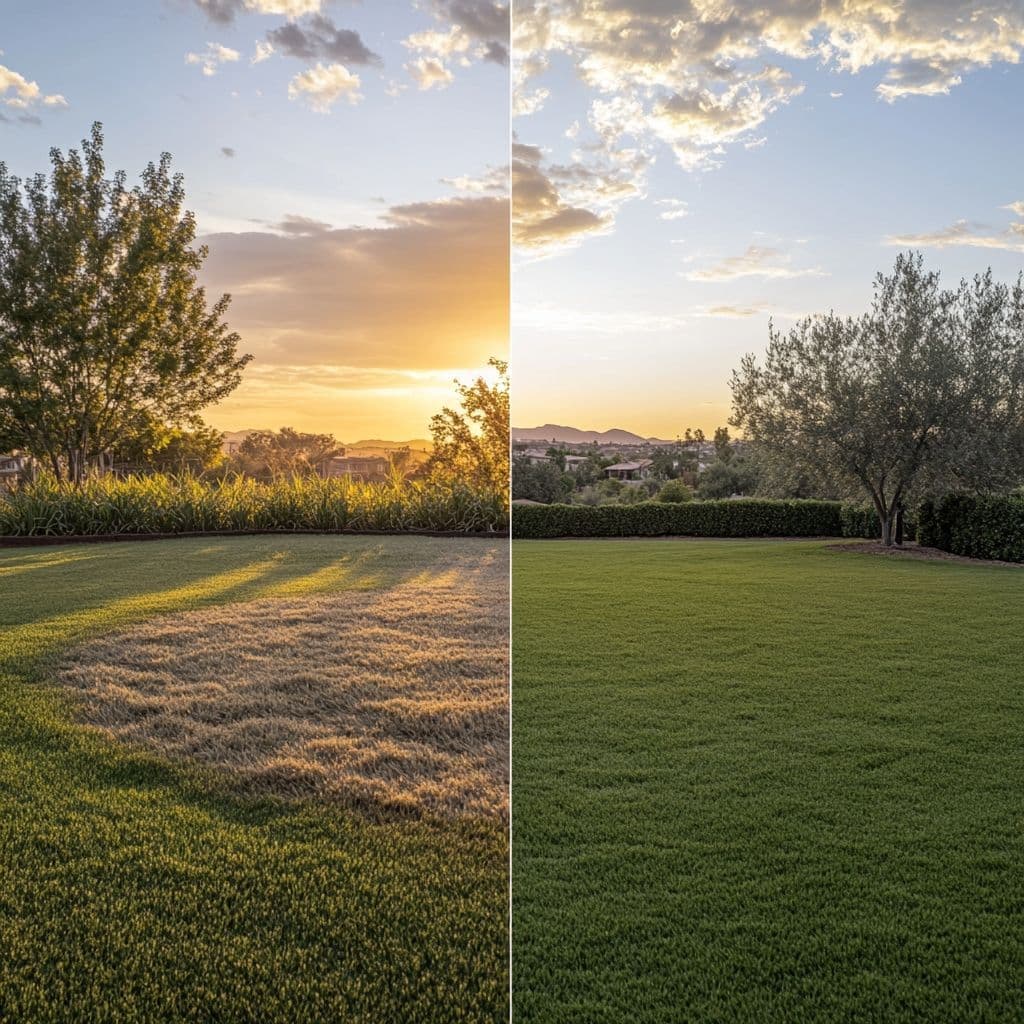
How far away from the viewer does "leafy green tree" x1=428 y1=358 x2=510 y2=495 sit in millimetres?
15656

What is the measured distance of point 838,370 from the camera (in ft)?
45.5

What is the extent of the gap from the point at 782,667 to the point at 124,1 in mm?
6552

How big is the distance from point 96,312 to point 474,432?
6524 mm

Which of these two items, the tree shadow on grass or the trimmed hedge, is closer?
the tree shadow on grass

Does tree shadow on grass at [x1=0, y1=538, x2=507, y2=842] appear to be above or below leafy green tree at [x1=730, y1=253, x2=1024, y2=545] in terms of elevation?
below

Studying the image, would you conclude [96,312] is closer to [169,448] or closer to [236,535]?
[169,448]

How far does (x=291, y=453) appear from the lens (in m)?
13.9

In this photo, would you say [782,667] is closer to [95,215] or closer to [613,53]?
[613,53]

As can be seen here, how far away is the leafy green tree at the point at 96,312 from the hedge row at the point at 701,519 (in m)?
6.62

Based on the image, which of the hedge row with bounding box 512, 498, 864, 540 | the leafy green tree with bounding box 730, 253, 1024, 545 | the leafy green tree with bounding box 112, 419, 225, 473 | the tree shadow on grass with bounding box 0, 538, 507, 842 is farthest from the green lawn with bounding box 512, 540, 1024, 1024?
the hedge row with bounding box 512, 498, 864, 540

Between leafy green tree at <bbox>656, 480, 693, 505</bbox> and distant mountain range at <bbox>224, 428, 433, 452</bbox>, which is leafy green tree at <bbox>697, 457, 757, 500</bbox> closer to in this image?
leafy green tree at <bbox>656, 480, 693, 505</bbox>

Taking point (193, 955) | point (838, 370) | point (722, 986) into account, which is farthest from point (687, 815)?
point (838, 370)

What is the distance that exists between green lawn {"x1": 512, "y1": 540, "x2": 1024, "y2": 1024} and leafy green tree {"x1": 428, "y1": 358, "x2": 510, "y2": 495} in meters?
9.64

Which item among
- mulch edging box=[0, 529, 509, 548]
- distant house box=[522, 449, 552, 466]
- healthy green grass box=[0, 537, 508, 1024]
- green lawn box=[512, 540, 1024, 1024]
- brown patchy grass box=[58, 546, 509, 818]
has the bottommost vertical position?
green lawn box=[512, 540, 1024, 1024]
